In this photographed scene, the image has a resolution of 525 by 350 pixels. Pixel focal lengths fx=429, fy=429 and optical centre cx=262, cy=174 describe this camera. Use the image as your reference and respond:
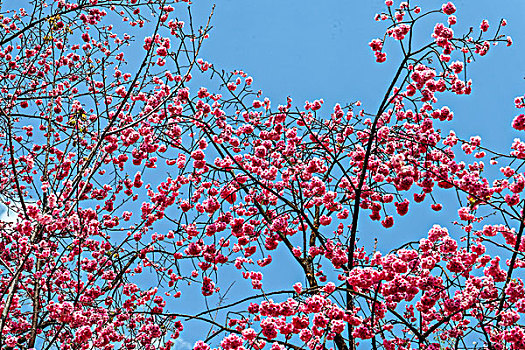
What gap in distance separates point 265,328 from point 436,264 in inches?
83.5

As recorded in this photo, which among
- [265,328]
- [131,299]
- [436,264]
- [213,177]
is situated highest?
[213,177]

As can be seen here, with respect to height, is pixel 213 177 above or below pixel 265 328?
above

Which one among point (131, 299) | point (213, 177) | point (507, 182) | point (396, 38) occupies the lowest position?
point (131, 299)

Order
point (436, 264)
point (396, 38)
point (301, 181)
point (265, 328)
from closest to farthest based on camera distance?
1. point (265, 328)
2. point (436, 264)
3. point (396, 38)
4. point (301, 181)

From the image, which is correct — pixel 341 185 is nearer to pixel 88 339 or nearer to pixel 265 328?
pixel 265 328

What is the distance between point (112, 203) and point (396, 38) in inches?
207

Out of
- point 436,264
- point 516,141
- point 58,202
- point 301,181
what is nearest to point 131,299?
point 58,202

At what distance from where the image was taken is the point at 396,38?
5.52 metres

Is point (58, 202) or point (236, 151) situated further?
point (236, 151)

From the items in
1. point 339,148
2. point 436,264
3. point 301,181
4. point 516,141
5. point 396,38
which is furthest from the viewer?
point 339,148

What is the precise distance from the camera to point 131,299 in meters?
6.72

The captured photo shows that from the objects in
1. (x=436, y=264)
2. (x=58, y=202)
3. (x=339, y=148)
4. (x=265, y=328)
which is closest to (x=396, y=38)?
(x=339, y=148)

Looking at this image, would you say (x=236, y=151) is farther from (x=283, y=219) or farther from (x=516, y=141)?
(x=516, y=141)

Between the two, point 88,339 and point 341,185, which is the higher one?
point 341,185
